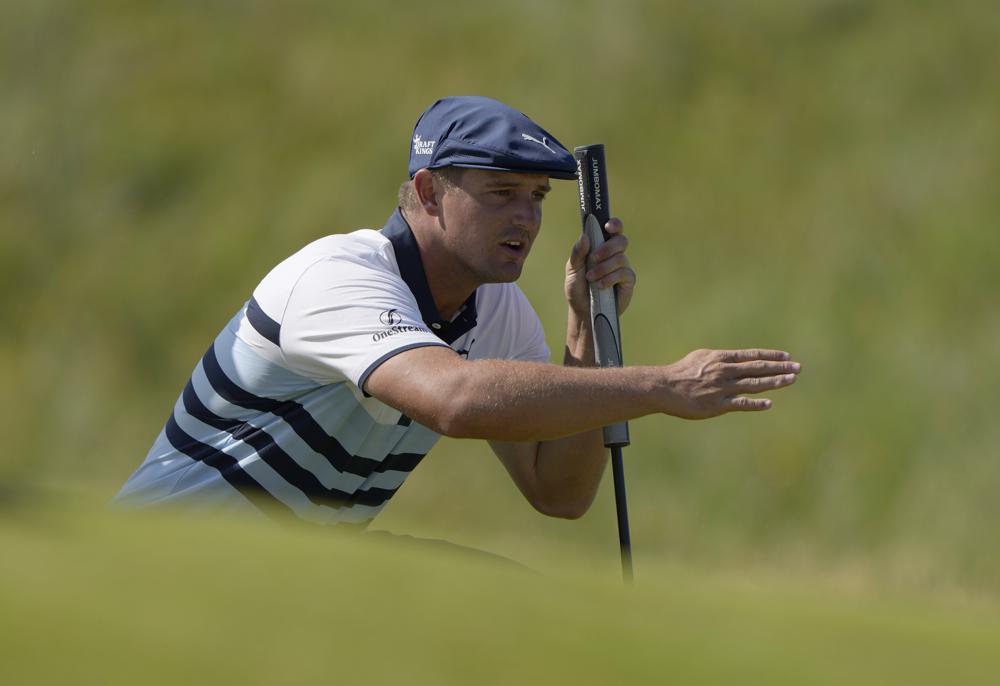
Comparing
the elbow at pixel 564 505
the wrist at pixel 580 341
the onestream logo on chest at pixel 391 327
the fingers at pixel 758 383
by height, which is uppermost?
the wrist at pixel 580 341

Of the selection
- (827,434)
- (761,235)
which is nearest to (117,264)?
(761,235)

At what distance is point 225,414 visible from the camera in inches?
109

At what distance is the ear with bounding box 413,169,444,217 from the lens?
2861mm

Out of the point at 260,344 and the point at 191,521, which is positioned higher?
the point at 260,344

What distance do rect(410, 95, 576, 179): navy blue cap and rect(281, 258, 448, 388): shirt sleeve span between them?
0.32 metres

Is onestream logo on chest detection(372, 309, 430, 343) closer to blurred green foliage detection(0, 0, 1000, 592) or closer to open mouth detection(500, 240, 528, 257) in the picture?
open mouth detection(500, 240, 528, 257)

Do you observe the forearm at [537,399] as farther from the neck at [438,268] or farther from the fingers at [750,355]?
the neck at [438,268]

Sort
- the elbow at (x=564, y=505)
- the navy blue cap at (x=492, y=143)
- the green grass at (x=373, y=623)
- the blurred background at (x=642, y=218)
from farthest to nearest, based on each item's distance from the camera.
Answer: the blurred background at (x=642, y=218) < the elbow at (x=564, y=505) < the navy blue cap at (x=492, y=143) < the green grass at (x=373, y=623)

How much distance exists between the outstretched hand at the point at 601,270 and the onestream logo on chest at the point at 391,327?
698mm

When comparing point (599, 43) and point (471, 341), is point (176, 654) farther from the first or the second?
point (599, 43)

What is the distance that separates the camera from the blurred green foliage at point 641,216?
6.81 meters

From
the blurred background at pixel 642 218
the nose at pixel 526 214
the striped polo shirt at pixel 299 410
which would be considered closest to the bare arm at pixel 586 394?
the striped polo shirt at pixel 299 410

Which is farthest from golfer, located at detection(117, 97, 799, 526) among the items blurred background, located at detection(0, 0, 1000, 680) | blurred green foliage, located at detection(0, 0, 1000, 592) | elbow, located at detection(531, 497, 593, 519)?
blurred green foliage, located at detection(0, 0, 1000, 592)

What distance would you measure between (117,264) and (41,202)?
35.9 inches
